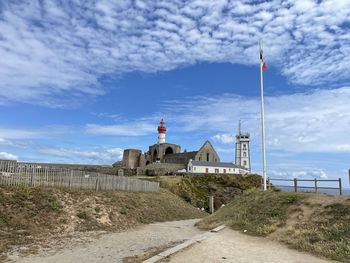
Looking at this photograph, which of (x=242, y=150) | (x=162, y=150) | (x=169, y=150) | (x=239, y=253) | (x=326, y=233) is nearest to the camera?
(x=239, y=253)

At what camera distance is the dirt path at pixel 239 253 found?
35.1 feet

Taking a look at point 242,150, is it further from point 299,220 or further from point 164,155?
point 299,220

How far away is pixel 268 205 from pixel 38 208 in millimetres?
11991

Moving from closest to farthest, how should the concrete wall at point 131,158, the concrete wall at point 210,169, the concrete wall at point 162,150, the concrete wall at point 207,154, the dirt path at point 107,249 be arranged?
the dirt path at point 107,249
the concrete wall at point 210,169
the concrete wall at point 207,154
the concrete wall at point 131,158
the concrete wall at point 162,150

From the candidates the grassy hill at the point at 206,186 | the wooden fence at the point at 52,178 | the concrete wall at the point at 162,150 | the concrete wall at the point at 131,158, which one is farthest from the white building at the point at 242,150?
the wooden fence at the point at 52,178

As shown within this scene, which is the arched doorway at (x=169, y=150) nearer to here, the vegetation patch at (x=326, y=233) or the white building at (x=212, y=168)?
the white building at (x=212, y=168)

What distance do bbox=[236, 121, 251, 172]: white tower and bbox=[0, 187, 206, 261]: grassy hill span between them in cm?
6614

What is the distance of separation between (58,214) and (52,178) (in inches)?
166

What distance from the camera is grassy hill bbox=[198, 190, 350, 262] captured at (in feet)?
41.2

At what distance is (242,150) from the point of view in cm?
9288

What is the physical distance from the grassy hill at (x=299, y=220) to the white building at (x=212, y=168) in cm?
5241

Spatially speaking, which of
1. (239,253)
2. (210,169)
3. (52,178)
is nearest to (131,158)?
(210,169)

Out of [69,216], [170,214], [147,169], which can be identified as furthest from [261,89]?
[147,169]

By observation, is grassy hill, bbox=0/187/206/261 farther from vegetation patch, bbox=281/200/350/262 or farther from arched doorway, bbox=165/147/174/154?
arched doorway, bbox=165/147/174/154
